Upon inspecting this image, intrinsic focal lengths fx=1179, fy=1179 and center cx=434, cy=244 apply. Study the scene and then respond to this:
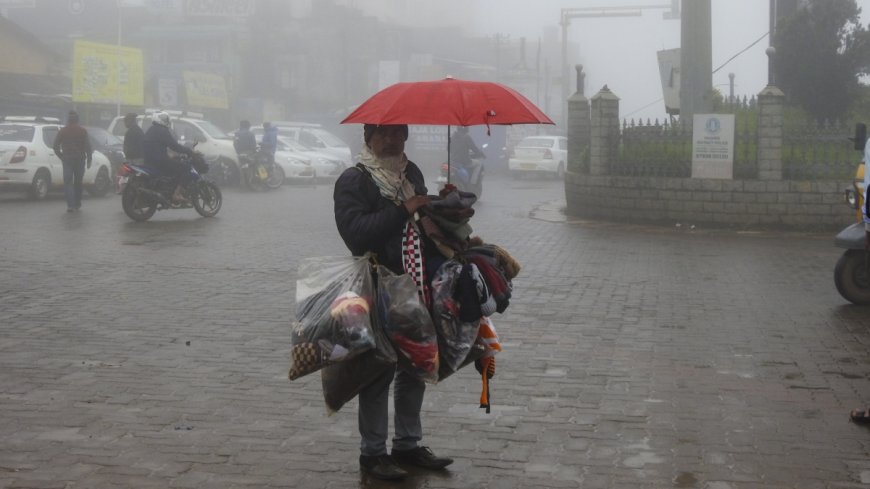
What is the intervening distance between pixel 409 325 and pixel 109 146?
932 inches

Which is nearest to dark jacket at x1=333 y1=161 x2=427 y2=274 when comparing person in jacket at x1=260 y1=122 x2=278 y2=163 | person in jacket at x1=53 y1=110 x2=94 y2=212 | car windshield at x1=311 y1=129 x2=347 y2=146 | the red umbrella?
the red umbrella

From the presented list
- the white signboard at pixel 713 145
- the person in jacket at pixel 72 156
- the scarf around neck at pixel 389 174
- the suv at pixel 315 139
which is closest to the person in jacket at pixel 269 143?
the suv at pixel 315 139

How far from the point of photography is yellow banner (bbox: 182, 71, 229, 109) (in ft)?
155

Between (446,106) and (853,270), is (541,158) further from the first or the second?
(446,106)

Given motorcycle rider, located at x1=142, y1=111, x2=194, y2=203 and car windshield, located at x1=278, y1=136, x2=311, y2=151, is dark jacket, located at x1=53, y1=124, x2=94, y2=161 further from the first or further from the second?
car windshield, located at x1=278, y1=136, x2=311, y2=151

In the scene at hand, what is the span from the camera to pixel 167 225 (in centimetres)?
1772

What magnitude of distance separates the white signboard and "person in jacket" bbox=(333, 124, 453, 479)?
13359mm

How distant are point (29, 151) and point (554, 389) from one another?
59.0ft

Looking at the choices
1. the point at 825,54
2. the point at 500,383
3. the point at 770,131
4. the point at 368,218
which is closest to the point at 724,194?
the point at 770,131

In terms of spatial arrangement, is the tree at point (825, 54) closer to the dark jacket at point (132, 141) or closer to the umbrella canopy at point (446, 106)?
the dark jacket at point (132, 141)

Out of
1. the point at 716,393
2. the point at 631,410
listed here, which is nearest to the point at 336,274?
the point at 631,410

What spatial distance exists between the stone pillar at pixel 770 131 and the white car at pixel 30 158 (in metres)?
13.4

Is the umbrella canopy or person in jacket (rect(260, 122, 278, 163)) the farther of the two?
person in jacket (rect(260, 122, 278, 163))

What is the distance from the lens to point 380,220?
15.8 ft
